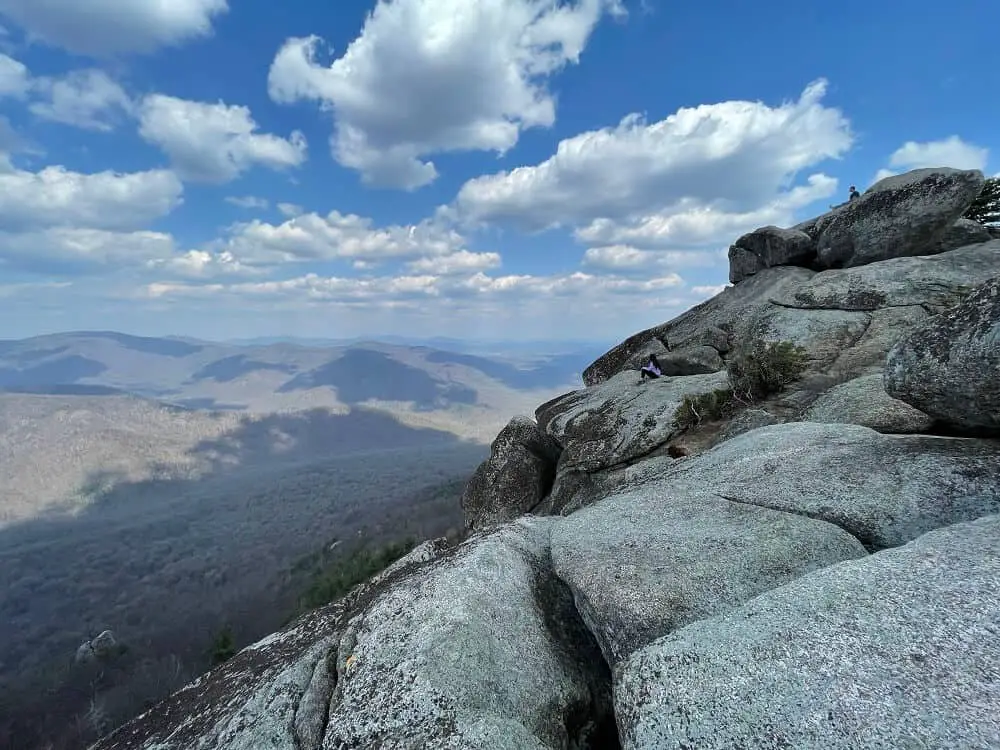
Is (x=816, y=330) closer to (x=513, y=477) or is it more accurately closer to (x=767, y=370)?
(x=767, y=370)

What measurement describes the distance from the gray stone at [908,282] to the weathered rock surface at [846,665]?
14339 millimetres

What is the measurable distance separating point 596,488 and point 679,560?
8233 mm

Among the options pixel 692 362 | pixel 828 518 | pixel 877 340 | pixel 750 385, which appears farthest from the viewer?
pixel 692 362

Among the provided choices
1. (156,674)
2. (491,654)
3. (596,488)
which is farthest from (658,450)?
(156,674)

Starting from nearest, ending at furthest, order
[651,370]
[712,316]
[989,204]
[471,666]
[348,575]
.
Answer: [471,666] → [651,370] → [712,316] → [989,204] → [348,575]

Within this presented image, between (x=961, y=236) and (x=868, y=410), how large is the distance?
57.5 ft

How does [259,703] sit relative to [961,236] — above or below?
below

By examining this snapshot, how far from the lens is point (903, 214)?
67.9 feet

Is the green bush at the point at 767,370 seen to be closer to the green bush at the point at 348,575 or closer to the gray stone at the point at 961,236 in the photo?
→ the gray stone at the point at 961,236

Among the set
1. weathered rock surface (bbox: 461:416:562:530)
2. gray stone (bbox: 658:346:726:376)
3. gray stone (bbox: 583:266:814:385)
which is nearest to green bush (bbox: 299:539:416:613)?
gray stone (bbox: 583:266:814:385)

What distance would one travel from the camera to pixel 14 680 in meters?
136

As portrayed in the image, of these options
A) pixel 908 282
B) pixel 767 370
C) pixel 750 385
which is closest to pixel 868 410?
pixel 767 370

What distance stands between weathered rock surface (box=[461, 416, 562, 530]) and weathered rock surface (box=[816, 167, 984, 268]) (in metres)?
16.9

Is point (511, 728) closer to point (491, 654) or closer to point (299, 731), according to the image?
point (491, 654)
